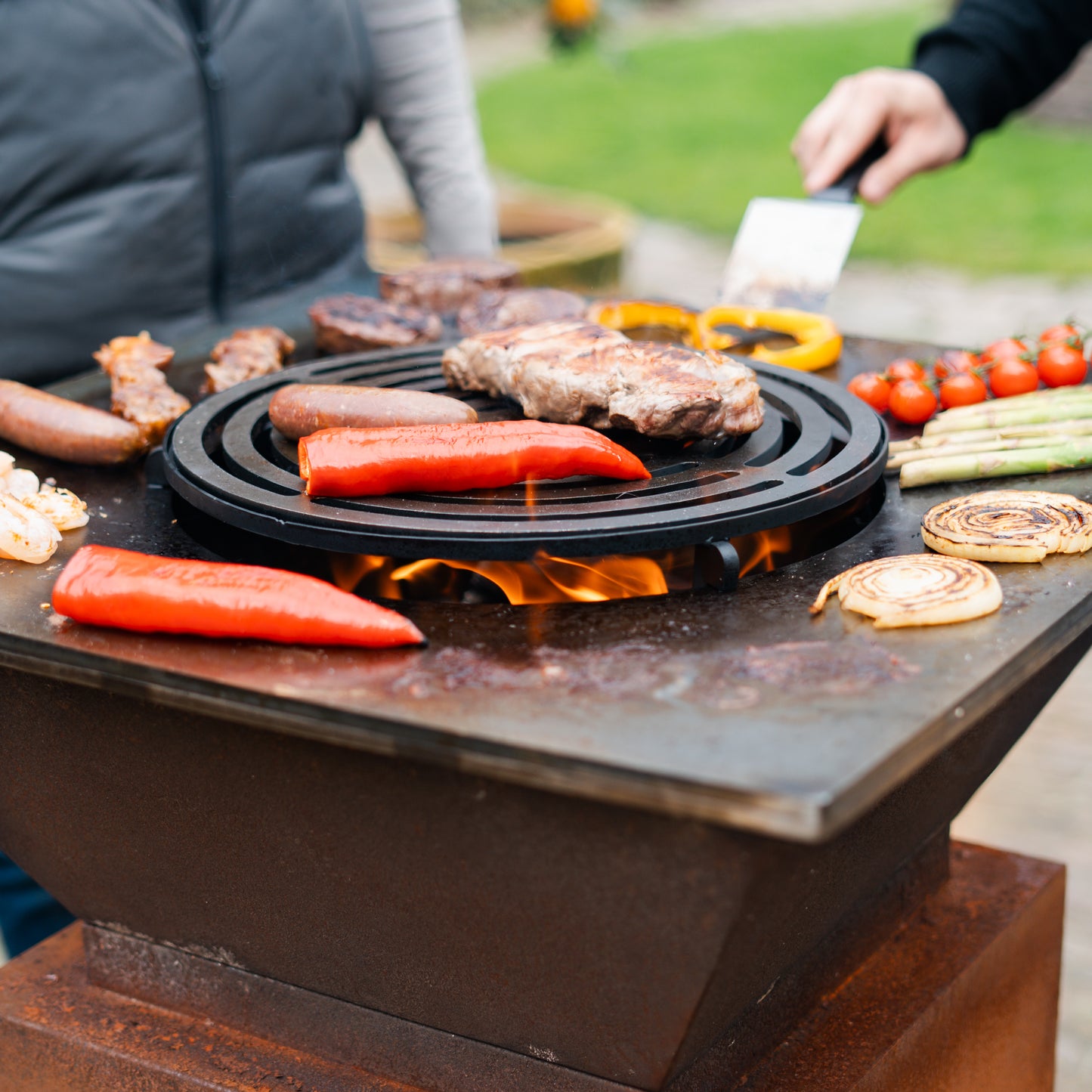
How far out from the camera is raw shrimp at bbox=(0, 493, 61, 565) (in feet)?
5.86

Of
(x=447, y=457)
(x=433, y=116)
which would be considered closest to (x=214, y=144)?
(x=433, y=116)

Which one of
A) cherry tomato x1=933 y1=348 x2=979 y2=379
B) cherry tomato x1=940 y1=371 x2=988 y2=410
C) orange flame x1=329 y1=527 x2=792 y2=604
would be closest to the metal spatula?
cherry tomato x1=933 y1=348 x2=979 y2=379

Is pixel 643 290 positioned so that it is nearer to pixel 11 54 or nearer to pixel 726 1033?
pixel 11 54

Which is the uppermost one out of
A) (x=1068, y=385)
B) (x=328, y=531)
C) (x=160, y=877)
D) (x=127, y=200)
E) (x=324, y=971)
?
(x=127, y=200)

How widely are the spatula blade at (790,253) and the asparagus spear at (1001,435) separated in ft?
2.57

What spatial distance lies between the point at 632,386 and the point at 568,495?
26 cm

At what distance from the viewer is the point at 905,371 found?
2.55 meters

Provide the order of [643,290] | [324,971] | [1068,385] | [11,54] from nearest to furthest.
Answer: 1. [324,971]
2. [1068,385]
3. [11,54]
4. [643,290]

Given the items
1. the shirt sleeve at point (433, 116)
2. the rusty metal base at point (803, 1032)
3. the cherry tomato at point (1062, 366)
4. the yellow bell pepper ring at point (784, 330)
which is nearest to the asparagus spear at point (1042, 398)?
the cherry tomato at point (1062, 366)

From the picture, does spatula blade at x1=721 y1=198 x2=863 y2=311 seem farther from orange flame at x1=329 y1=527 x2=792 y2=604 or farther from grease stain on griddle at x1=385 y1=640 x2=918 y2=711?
grease stain on griddle at x1=385 y1=640 x2=918 y2=711

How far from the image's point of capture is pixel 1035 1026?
102 inches

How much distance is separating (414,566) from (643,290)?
27.3 feet

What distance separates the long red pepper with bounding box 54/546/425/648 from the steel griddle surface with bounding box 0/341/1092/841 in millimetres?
24

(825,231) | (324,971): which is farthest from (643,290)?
(324,971)
